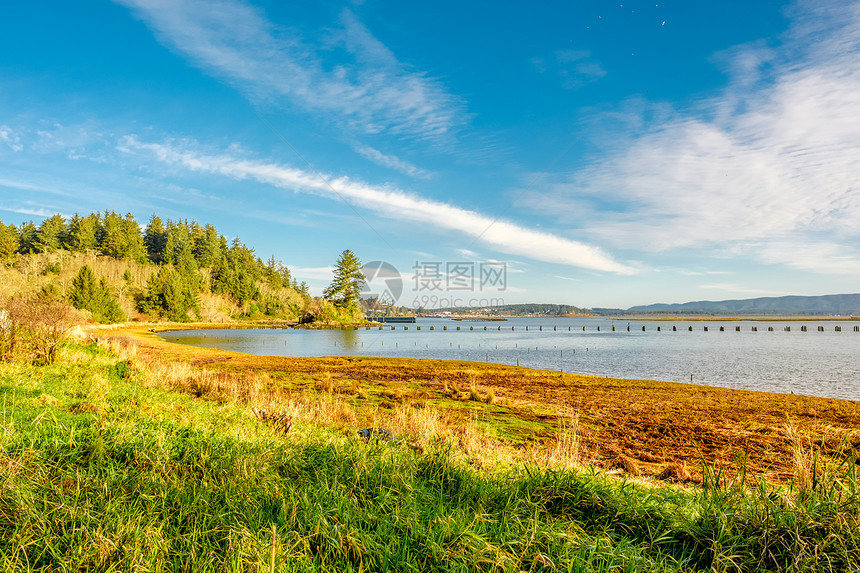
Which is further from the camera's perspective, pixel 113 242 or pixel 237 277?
pixel 237 277

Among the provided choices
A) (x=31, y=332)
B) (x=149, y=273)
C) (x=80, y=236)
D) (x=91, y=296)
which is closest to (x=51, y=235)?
(x=80, y=236)

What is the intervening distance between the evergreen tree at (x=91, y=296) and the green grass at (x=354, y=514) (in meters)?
73.7

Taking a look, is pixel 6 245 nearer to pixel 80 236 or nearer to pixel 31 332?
pixel 80 236

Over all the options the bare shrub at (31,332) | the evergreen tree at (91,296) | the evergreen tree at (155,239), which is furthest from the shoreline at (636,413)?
the evergreen tree at (155,239)

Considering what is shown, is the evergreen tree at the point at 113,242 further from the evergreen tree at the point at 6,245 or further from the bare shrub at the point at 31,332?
the bare shrub at the point at 31,332

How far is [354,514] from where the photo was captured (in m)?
3.42

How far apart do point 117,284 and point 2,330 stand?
84.7 meters

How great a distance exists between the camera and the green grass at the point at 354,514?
284 centimetres

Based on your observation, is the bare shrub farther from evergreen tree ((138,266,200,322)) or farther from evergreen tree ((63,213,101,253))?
evergreen tree ((63,213,101,253))

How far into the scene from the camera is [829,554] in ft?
9.70

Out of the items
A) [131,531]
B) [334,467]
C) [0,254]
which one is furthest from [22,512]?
[0,254]

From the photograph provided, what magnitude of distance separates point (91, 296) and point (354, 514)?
3123 inches

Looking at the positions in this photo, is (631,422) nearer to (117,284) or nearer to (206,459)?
(206,459)

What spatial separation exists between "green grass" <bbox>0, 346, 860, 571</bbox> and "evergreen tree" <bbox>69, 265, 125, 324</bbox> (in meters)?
73.7
